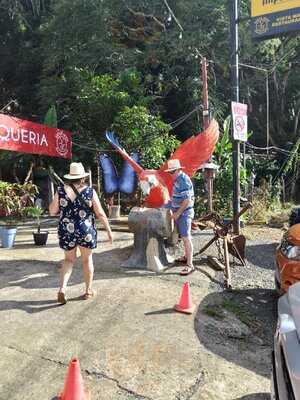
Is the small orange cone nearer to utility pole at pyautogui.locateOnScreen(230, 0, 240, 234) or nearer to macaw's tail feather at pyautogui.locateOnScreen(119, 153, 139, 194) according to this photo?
utility pole at pyautogui.locateOnScreen(230, 0, 240, 234)

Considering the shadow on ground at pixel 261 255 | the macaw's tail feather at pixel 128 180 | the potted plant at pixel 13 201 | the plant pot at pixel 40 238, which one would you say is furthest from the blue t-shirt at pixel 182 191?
the macaw's tail feather at pixel 128 180

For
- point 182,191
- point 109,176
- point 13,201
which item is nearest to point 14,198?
point 13,201

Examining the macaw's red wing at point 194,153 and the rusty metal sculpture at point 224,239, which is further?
the macaw's red wing at point 194,153

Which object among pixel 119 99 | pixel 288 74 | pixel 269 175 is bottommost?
pixel 269 175

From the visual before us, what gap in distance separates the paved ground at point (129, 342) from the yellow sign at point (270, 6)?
594 cm

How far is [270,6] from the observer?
8.99m

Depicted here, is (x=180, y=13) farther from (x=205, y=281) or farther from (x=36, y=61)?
(x=205, y=281)

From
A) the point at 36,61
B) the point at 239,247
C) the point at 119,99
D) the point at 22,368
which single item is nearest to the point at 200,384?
the point at 22,368

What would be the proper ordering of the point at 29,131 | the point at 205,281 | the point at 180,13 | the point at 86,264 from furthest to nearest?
the point at 180,13, the point at 29,131, the point at 205,281, the point at 86,264

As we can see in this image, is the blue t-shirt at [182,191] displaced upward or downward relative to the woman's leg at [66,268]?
upward

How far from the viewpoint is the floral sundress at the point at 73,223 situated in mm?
4859

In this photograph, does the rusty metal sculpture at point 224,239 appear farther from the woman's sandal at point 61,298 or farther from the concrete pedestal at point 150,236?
the woman's sandal at point 61,298

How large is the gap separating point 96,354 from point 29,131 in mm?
7558

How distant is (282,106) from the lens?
21656 millimetres
